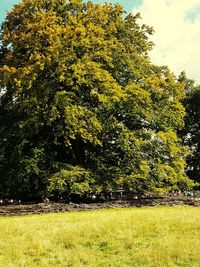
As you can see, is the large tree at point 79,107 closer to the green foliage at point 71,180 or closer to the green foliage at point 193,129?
the green foliage at point 71,180

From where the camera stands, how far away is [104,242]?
18953 mm

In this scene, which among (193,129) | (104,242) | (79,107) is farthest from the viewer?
(193,129)

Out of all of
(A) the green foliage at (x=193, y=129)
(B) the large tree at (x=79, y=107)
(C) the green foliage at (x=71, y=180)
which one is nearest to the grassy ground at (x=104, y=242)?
(C) the green foliage at (x=71, y=180)

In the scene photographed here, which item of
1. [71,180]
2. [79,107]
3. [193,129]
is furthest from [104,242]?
[193,129]

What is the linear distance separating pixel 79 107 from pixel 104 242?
18.4 metres

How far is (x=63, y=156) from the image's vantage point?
39969 mm

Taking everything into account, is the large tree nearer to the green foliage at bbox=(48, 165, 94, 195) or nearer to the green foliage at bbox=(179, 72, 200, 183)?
the green foliage at bbox=(48, 165, 94, 195)

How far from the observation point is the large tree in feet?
117

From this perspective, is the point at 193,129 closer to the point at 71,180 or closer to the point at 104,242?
the point at 71,180

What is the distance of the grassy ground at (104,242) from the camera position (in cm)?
1655

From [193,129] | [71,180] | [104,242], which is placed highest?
[193,129]

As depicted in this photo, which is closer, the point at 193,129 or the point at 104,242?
the point at 104,242

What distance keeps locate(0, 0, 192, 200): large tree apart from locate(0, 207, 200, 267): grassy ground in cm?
1171

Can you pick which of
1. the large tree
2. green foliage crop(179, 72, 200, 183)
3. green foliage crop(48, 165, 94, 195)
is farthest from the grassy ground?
green foliage crop(179, 72, 200, 183)
